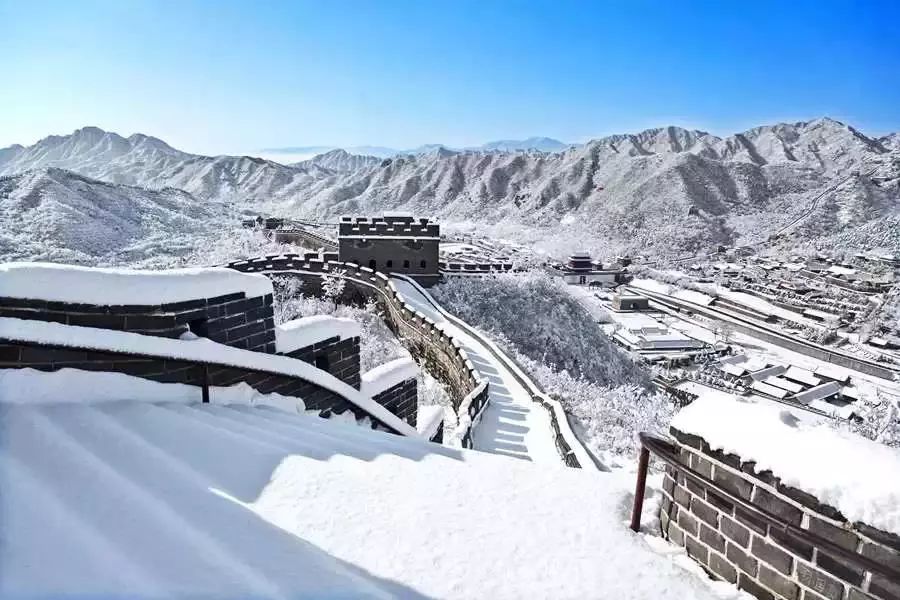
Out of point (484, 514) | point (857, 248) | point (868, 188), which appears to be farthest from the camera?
point (868, 188)

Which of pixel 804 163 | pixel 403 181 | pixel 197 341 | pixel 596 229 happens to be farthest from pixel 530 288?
pixel 804 163

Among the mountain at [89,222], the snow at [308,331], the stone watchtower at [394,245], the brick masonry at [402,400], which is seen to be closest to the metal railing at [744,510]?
the snow at [308,331]

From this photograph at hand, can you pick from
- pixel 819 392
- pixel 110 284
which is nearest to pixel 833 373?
pixel 819 392

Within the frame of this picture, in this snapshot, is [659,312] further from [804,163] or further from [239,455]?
[804,163]

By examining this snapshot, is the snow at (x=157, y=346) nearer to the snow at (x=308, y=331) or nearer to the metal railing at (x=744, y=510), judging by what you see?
the snow at (x=308, y=331)

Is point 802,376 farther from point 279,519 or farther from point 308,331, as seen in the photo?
point 279,519

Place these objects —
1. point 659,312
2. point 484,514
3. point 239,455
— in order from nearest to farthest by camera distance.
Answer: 1. point 484,514
2. point 239,455
3. point 659,312
